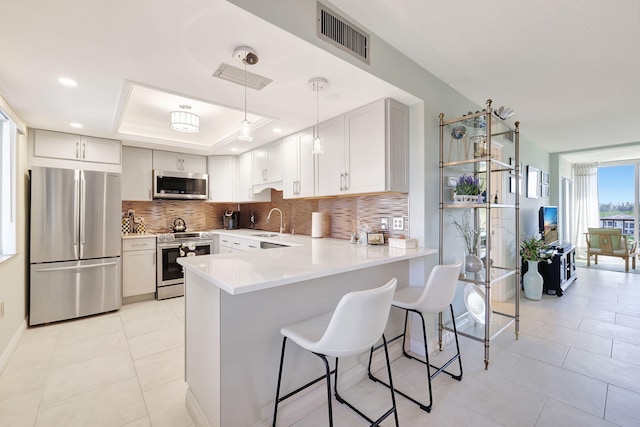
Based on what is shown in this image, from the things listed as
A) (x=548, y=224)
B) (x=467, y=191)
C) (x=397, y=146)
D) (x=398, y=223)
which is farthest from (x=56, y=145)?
(x=548, y=224)

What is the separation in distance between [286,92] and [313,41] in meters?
0.68

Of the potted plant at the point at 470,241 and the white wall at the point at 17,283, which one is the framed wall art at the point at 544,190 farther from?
the white wall at the point at 17,283

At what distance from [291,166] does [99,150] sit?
2.43 m

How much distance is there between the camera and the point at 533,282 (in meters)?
3.99

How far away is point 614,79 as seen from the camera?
2596mm

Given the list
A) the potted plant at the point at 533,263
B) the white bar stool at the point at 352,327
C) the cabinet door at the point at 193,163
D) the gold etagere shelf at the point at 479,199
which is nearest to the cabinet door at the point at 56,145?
the cabinet door at the point at 193,163

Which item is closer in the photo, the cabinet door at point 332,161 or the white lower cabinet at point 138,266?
the cabinet door at point 332,161

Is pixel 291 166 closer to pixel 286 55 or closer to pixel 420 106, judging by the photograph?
pixel 420 106

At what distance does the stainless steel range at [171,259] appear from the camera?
12.8ft

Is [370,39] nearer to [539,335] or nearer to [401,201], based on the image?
[401,201]

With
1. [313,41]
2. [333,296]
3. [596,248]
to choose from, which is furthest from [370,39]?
[596,248]

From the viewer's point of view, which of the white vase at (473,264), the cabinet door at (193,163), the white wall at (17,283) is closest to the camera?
the white wall at (17,283)

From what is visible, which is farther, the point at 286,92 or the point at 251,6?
the point at 286,92

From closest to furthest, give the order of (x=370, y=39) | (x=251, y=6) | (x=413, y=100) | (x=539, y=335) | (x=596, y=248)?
(x=251, y=6) < (x=370, y=39) < (x=413, y=100) < (x=539, y=335) < (x=596, y=248)
